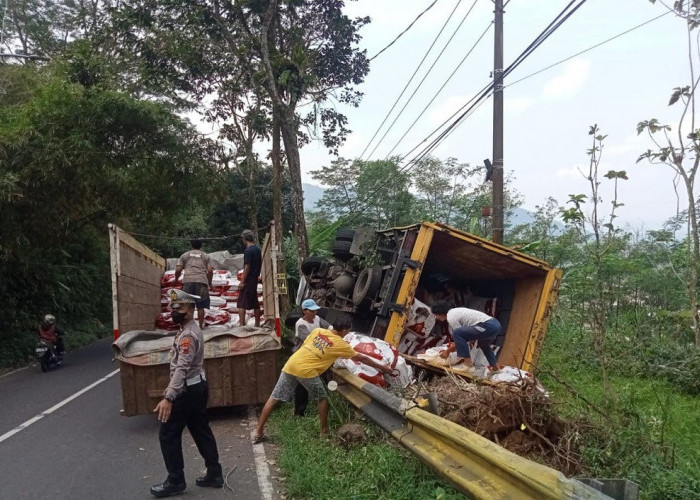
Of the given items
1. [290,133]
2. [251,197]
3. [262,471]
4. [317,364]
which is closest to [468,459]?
[262,471]

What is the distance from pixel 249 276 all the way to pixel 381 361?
3.33m

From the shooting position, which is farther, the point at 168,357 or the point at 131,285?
the point at 131,285

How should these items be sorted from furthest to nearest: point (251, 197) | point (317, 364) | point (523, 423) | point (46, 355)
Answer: point (251, 197)
point (46, 355)
point (317, 364)
point (523, 423)

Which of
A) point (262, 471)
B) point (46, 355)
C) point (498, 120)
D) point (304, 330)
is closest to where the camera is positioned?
point (262, 471)

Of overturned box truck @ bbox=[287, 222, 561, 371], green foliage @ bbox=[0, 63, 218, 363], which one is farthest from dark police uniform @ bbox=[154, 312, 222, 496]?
green foliage @ bbox=[0, 63, 218, 363]

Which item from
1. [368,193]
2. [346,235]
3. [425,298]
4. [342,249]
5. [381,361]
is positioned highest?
[368,193]

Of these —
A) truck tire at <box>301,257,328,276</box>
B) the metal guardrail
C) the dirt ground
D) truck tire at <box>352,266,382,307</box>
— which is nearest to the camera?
the metal guardrail

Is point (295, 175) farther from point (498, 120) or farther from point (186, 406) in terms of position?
point (186, 406)

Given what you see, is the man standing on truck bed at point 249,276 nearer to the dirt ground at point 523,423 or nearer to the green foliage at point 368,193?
the dirt ground at point 523,423

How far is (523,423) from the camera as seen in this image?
436cm

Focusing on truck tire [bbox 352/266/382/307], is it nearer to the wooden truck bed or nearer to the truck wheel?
the wooden truck bed

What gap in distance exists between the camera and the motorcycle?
11.2 meters

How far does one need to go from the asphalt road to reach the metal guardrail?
3.81 feet

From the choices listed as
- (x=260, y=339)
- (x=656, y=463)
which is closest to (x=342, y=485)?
(x=656, y=463)
